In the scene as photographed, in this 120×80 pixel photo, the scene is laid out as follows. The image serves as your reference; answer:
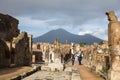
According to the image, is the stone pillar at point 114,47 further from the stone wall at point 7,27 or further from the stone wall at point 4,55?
the stone wall at point 7,27

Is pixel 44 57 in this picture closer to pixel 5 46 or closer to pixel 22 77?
pixel 5 46

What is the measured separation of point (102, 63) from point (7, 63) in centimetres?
1127

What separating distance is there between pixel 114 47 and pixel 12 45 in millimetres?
19992

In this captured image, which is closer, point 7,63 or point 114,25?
point 114,25

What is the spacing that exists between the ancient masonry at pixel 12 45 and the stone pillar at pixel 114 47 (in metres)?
17.6

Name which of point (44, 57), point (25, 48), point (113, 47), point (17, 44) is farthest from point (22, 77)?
point (44, 57)

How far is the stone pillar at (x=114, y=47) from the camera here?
1488cm

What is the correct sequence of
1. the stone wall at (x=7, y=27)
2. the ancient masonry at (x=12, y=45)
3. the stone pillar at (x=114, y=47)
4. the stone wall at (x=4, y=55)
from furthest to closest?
the stone wall at (x=7, y=27) < the ancient masonry at (x=12, y=45) < the stone wall at (x=4, y=55) < the stone pillar at (x=114, y=47)

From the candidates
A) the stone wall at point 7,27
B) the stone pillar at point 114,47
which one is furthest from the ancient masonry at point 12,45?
the stone pillar at point 114,47

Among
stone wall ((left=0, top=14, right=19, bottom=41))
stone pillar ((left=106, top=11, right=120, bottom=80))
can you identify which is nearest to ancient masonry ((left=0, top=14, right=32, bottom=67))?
stone wall ((left=0, top=14, right=19, bottom=41))

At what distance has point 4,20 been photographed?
1740 inches

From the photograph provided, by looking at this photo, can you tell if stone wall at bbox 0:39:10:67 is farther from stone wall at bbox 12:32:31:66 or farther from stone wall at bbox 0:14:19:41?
stone wall at bbox 0:14:19:41

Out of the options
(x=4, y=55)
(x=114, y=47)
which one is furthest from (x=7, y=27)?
(x=114, y=47)

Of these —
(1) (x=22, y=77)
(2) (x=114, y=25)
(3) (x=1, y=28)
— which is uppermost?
(3) (x=1, y=28)
